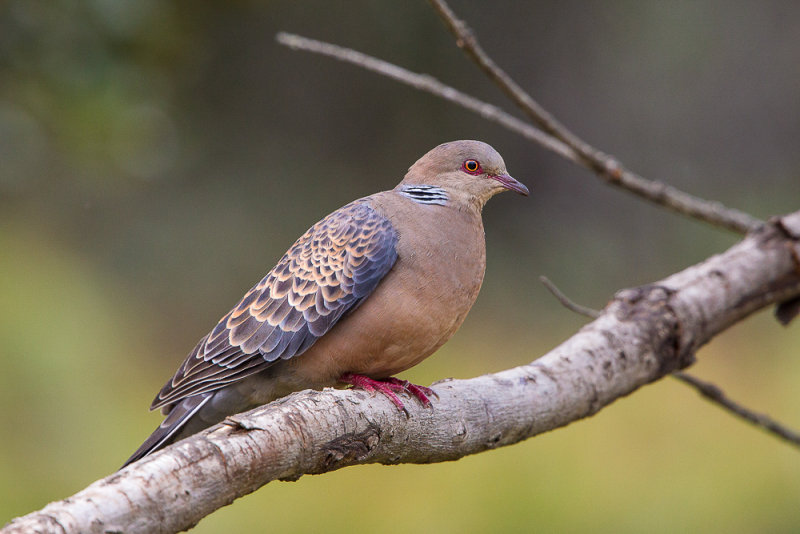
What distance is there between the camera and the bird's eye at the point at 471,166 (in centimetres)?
288

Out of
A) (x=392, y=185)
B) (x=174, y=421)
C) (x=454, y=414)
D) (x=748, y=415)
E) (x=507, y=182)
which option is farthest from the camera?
(x=392, y=185)

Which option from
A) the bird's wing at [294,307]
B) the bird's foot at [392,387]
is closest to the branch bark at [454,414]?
the bird's foot at [392,387]

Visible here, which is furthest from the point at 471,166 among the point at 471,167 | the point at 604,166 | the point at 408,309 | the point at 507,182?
the point at 408,309

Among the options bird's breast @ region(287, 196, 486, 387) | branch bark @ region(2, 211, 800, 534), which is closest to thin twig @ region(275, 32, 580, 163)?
bird's breast @ region(287, 196, 486, 387)

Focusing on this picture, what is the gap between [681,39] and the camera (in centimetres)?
629

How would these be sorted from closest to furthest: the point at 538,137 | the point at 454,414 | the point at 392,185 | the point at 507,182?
the point at 454,414, the point at 507,182, the point at 538,137, the point at 392,185

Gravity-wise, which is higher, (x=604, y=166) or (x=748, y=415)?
(x=604, y=166)

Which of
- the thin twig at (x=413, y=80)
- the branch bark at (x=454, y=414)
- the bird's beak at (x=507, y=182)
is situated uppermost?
the thin twig at (x=413, y=80)

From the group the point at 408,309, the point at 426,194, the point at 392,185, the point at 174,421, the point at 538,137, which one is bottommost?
the point at 174,421

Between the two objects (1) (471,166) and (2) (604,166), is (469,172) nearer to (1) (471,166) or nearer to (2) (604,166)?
(1) (471,166)

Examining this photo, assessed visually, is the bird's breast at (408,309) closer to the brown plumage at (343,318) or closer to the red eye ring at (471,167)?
the brown plumage at (343,318)

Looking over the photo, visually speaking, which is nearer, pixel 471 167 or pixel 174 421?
pixel 174 421

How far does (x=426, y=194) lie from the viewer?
9.35ft

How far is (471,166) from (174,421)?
3.81ft
